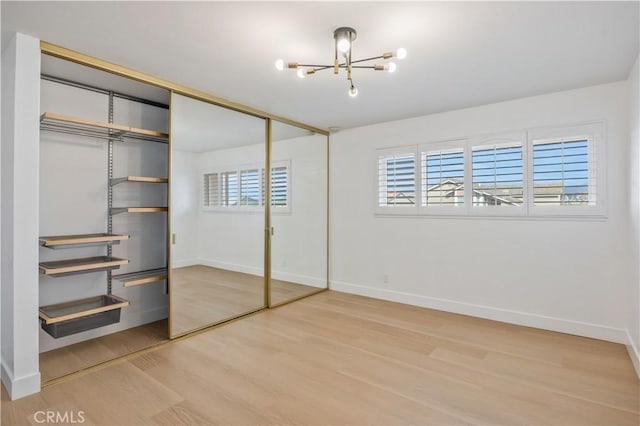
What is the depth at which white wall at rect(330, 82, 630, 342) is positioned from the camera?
3225 millimetres

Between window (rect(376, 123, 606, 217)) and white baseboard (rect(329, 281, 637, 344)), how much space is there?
109 centimetres

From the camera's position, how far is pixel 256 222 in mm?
4137

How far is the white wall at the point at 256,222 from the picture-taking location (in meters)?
3.35

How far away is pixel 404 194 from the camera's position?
4.49 meters

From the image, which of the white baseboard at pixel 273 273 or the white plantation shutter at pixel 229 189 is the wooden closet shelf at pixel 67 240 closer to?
the white baseboard at pixel 273 273

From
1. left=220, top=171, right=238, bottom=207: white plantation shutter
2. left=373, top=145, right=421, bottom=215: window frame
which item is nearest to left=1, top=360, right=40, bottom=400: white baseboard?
left=220, top=171, right=238, bottom=207: white plantation shutter

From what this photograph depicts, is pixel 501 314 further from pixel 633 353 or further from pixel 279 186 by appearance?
pixel 279 186

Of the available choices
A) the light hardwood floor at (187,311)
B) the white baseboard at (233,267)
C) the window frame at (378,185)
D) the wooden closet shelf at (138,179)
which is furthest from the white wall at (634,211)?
the wooden closet shelf at (138,179)

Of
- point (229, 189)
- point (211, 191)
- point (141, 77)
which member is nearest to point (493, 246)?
point (229, 189)

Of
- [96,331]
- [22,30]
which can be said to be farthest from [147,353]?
[22,30]

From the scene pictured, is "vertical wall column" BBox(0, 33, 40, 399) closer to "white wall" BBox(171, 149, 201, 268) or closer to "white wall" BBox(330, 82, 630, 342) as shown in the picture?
"white wall" BBox(171, 149, 201, 268)

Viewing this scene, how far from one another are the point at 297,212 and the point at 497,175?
247cm

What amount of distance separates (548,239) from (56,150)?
480cm

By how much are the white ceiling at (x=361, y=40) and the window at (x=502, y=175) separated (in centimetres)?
58
